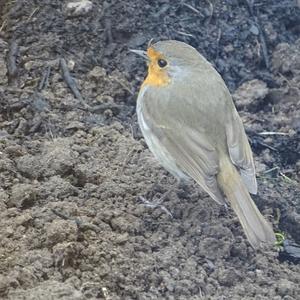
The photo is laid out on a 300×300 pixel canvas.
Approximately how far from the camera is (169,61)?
4.92 m

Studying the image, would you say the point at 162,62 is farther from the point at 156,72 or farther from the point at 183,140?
the point at 183,140

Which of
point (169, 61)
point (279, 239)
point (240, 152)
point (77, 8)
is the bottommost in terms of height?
point (279, 239)

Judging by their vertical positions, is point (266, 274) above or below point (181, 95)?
below

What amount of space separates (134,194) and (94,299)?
0.95 metres

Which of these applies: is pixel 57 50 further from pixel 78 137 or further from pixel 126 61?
pixel 78 137

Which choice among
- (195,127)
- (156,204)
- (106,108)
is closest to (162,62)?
(195,127)

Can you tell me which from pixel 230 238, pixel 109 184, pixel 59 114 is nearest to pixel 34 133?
pixel 59 114

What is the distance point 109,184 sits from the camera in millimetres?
4703

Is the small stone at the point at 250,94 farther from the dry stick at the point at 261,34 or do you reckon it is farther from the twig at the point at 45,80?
the twig at the point at 45,80

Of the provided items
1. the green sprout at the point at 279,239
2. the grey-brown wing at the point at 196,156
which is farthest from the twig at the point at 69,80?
the green sprout at the point at 279,239

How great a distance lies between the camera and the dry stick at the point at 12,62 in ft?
17.7

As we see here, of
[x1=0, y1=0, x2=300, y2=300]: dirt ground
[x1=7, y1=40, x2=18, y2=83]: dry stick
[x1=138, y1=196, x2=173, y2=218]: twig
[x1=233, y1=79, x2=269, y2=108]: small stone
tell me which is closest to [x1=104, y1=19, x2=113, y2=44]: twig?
[x1=0, y1=0, x2=300, y2=300]: dirt ground

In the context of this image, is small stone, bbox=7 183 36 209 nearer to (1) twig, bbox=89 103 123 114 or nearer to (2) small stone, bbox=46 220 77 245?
(2) small stone, bbox=46 220 77 245

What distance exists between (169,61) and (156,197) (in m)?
0.77
